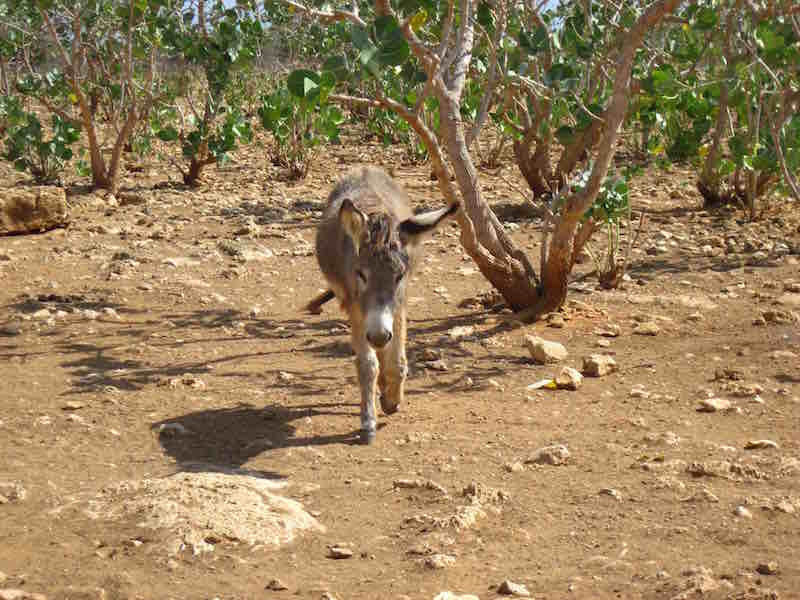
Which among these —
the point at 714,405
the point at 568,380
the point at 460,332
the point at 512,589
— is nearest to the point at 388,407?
the point at 568,380

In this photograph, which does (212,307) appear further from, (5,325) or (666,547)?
(666,547)

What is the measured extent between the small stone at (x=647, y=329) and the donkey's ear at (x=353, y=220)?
2.69 meters

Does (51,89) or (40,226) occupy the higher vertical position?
(51,89)

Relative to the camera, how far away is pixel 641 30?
20.5ft

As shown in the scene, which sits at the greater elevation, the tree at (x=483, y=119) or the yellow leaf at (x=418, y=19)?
the yellow leaf at (x=418, y=19)

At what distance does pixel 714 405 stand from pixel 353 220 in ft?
7.69

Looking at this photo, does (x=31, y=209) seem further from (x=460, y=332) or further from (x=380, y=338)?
(x=380, y=338)

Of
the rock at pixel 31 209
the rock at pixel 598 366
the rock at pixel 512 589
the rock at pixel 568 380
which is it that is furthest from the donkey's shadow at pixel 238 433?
the rock at pixel 31 209

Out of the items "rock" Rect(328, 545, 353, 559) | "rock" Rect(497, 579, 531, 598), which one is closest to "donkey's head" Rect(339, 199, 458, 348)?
"rock" Rect(328, 545, 353, 559)

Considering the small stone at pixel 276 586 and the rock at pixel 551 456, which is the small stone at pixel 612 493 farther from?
the small stone at pixel 276 586

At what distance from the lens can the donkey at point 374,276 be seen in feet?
16.6

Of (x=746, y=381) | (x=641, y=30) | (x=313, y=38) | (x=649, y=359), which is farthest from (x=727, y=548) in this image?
(x=313, y=38)

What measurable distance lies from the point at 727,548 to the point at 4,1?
11.5 metres

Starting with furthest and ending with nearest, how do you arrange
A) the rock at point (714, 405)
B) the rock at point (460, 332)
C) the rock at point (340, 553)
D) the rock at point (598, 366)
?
the rock at point (460, 332), the rock at point (598, 366), the rock at point (714, 405), the rock at point (340, 553)
